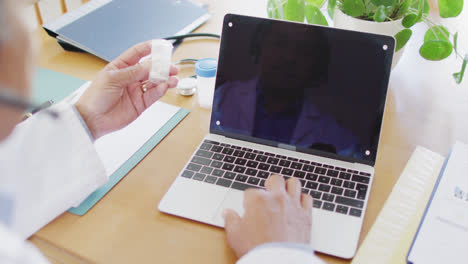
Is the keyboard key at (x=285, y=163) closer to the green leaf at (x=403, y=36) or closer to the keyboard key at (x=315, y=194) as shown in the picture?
the keyboard key at (x=315, y=194)

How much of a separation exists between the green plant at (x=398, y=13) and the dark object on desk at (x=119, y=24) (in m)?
0.43

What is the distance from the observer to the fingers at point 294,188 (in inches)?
25.9

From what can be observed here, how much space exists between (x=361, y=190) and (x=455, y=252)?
17 cm

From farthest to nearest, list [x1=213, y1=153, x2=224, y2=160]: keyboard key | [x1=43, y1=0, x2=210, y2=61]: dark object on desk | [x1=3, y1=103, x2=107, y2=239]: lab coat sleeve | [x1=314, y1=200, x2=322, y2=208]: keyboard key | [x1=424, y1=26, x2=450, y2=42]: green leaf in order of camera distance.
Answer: [x1=43, y1=0, x2=210, y2=61]: dark object on desk
[x1=424, y1=26, x2=450, y2=42]: green leaf
[x1=213, y1=153, x2=224, y2=160]: keyboard key
[x1=314, y1=200, x2=322, y2=208]: keyboard key
[x1=3, y1=103, x2=107, y2=239]: lab coat sleeve

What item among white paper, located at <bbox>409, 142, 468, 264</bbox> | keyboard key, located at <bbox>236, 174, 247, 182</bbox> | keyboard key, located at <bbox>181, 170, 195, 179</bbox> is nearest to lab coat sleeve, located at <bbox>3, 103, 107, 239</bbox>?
keyboard key, located at <bbox>181, 170, 195, 179</bbox>

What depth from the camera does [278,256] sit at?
561 mm

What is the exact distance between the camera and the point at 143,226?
2.18 ft

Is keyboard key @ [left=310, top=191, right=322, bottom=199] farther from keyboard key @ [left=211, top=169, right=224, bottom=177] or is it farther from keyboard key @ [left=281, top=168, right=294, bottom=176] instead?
keyboard key @ [left=211, top=169, right=224, bottom=177]

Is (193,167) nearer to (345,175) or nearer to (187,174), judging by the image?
(187,174)

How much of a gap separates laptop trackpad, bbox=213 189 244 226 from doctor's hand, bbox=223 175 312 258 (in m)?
0.02

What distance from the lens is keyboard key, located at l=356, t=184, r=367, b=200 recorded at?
0.69 metres

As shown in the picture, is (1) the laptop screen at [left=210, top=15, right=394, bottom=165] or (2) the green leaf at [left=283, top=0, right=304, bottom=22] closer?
(1) the laptop screen at [left=210, top=15, right=394, bottom=165]

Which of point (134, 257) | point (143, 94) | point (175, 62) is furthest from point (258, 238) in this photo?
point (175, 62)

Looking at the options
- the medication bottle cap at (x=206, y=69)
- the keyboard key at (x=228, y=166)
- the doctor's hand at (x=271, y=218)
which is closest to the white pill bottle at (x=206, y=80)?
the medication bottle cap at (x=206, y=69)
